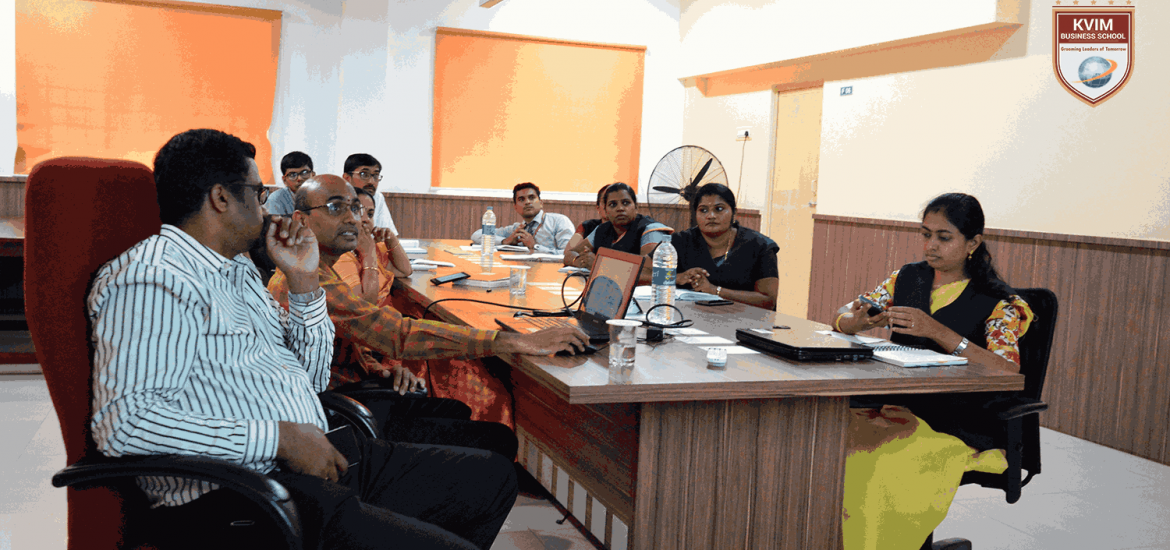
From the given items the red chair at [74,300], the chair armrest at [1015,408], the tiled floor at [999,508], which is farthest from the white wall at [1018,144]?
the red chair at [74,300]

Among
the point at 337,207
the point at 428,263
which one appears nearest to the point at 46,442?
the point at 428,263

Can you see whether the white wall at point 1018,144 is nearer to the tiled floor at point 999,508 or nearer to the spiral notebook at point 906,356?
the tiled floor at point 999,508

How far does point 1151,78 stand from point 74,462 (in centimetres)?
412

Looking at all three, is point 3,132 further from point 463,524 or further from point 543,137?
point 463,524

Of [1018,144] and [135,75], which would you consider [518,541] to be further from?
[135,75]

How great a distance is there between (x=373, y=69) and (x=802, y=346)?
5482 mm

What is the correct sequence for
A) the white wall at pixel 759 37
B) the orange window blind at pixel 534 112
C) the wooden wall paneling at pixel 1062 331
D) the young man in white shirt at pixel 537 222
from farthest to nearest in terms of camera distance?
1. the orange window blind at pixel 534 112
2. the young man in white shirt at pixel 537 222
3. the white wall at pixel 759 37
4. the wooden wall paneling at pixel 1062 331

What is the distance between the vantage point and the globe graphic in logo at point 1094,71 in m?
3.80

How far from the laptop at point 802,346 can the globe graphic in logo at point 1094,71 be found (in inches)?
102

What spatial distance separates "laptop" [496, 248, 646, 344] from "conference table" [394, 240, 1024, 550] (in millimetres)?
134

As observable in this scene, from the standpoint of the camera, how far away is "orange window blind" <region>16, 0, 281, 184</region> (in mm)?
5965

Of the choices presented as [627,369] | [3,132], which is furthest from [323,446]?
[3,132]

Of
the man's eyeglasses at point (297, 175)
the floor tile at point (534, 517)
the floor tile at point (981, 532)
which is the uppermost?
the man's eyeglasses at point (297, 175)

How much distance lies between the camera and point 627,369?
1.70m
